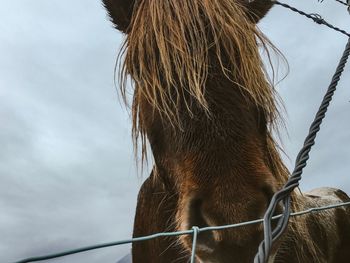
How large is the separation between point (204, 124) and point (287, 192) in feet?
2.98

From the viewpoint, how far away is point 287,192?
1.08m

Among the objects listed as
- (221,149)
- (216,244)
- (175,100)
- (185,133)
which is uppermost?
(175,100)

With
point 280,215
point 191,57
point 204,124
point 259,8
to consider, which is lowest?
point 280,215

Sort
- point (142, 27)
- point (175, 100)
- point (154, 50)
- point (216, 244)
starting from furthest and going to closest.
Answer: point (142, 27) < point (154, 50) < point (175, 100) < point (216, 244)

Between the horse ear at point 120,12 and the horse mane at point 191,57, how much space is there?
29 cm

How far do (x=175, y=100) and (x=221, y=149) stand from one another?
45 cm

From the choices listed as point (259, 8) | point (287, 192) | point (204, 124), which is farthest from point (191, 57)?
point (287, 192)

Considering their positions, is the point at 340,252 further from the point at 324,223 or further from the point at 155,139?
the point at 155,139

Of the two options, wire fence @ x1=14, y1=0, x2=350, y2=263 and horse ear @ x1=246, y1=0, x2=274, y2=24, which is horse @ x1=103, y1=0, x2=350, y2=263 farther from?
wire fence @ x1=14, y1=0, x2=350, y2=263

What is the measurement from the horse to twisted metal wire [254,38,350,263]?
0.44 m

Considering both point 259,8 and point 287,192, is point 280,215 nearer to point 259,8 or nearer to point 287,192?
point 287,192

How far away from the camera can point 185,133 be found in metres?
2.01

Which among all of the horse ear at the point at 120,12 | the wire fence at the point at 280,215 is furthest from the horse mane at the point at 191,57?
the wire fence at the point at 280,215

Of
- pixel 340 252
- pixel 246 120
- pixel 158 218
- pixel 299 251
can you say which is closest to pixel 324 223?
pixel 340 252
